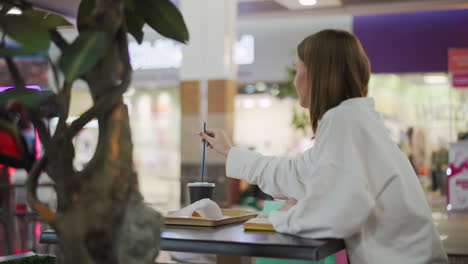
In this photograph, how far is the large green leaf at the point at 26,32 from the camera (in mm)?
967

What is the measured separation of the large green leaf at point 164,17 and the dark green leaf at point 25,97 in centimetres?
27

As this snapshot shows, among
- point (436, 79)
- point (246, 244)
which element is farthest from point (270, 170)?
point (436, 79)

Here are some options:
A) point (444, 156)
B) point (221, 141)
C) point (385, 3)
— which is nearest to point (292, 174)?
point (221, 141)

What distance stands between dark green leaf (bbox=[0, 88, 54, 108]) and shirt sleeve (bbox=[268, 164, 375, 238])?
0.66 meters

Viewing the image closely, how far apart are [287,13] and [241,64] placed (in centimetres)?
111

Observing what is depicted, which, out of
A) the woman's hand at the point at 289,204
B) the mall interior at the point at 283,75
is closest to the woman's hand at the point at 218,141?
the woman's hand at the point at 289,204

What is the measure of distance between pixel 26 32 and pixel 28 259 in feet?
2.76

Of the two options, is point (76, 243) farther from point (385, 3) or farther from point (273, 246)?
point (385, 3)

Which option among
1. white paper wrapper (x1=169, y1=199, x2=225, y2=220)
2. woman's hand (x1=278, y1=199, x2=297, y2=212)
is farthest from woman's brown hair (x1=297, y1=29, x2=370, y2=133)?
white paper wrapper (x1=169, y1=199, x2=225, y2=220)

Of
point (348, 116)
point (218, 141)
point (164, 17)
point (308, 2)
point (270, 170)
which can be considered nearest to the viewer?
point (164, 17)

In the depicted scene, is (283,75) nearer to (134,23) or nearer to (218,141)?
(218,141)

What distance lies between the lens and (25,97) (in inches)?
39.0

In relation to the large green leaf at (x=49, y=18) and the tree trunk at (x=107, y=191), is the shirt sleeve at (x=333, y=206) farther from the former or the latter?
the large green leaf at (x=49, y=18)

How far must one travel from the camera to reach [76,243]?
984 mm
